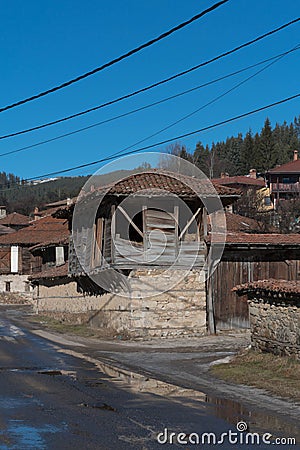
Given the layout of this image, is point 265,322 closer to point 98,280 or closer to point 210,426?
point 210,426

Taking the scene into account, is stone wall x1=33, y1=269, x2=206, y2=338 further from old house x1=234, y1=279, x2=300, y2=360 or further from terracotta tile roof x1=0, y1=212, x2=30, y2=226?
terracotta tile roof x1=0, y1=212, x2=30, y2=226

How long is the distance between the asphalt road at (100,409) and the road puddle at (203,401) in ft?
0.05

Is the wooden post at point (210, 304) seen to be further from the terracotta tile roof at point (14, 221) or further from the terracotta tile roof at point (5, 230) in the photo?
the terracotta tile roof at point (14, 221)

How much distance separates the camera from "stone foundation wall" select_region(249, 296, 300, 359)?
14.1m

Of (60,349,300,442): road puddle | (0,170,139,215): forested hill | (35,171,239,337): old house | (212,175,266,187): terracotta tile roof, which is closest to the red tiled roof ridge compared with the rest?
(35,171,239,337): old house

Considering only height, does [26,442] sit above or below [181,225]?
below

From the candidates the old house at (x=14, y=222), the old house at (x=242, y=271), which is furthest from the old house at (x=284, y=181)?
the old house at (x=242, y=271)

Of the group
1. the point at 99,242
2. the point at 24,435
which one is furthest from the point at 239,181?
the point at 24,435

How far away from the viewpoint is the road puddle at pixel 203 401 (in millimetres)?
9133

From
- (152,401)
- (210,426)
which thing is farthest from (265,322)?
(210,426)

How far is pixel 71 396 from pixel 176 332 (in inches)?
476

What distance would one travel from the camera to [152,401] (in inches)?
436

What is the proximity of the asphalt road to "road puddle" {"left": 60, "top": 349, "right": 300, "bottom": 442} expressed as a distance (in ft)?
0.05

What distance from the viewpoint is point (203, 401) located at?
Result: 1124 cm
